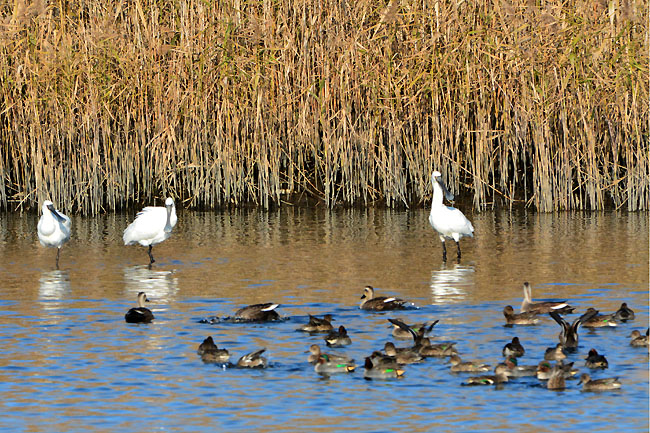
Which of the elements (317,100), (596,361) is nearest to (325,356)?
(596,361)

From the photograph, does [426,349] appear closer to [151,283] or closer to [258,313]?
[258,313]

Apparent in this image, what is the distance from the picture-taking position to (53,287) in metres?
14.1

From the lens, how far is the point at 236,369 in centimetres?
953

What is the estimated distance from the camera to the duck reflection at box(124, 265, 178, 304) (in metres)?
13.4

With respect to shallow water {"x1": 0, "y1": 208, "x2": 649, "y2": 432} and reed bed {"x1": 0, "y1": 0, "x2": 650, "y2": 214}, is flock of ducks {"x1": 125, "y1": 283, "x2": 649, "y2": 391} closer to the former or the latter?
shallow water {"x1": 0, "y1": 208, "x2": 649, "y2": 432}

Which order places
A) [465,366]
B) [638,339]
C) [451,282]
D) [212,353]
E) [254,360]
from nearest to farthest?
[465,366], [254,360], [212,353], [638,339], [451,282]

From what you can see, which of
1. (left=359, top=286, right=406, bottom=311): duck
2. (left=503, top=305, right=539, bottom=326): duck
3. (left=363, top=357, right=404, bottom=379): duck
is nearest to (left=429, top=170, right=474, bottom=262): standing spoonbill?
(left=359, top=286, right=406, bottom=311): duck

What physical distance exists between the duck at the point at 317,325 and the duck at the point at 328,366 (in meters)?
1.42

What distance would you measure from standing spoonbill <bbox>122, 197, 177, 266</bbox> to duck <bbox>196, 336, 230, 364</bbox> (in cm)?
653

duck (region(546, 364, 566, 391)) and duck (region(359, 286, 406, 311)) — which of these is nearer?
duck (region(546, 364, 566, 391))

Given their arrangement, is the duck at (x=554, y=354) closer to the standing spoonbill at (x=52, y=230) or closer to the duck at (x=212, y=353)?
the duck at (x=212, y=353)

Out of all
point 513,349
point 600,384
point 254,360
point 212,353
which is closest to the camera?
point 600,384

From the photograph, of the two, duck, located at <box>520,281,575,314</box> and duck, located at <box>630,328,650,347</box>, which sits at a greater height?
duck, located at <box>520,281,575,314</box>

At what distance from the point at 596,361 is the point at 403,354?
4.76 ft
